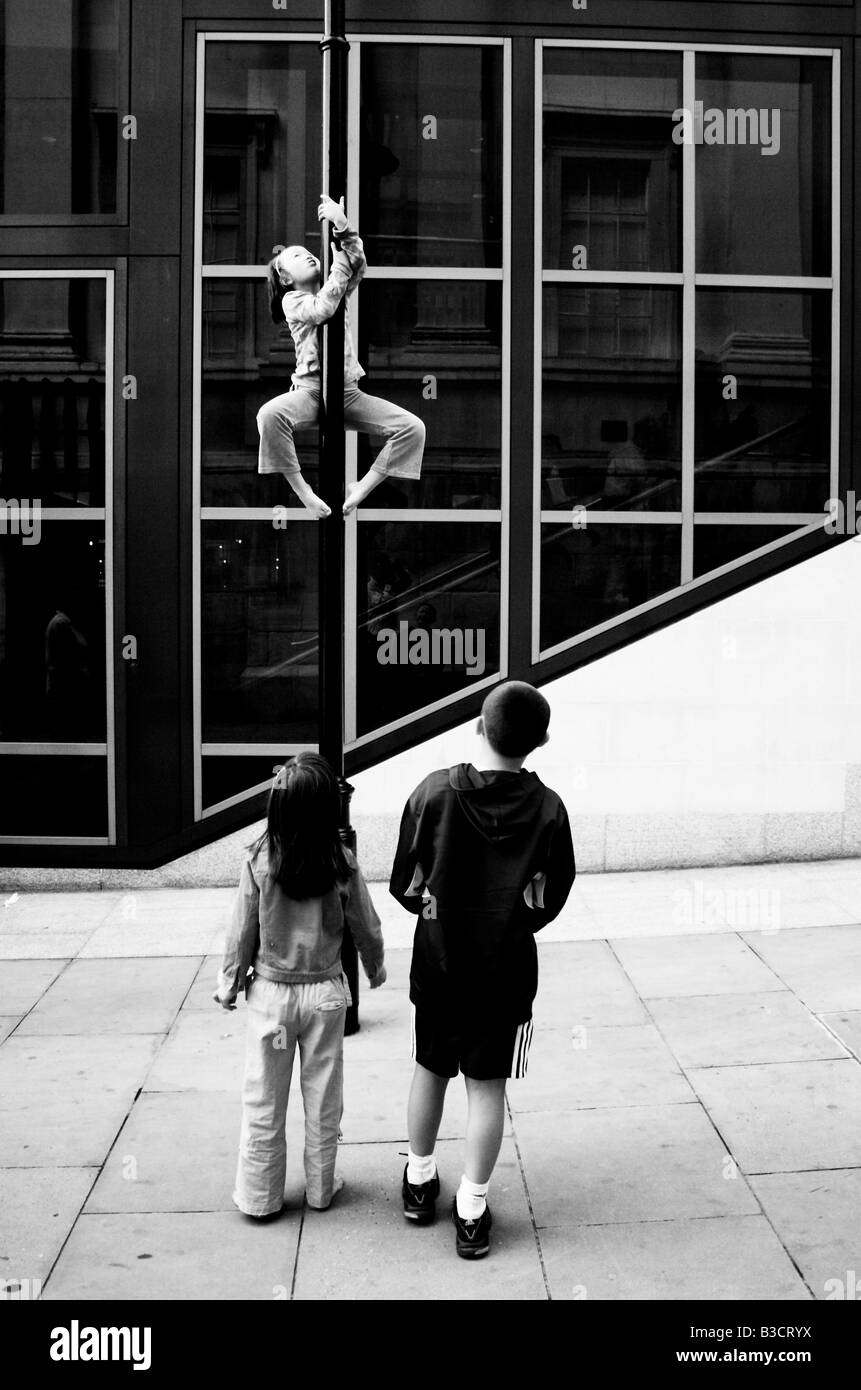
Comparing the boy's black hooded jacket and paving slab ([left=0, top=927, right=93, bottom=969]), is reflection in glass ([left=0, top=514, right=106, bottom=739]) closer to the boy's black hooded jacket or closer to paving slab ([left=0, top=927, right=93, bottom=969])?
paving slab ([left=0, top=927, right=93, bottom=969])

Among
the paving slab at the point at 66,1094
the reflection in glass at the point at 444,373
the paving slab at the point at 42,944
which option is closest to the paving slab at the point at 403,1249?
the paving slab at the point at 66,1094

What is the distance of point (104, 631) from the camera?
9.30 metres

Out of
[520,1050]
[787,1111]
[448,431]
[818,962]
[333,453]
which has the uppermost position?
[448,431]

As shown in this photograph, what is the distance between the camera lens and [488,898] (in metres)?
4.17

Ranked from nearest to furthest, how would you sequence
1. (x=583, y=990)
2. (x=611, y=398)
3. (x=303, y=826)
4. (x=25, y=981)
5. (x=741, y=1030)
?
1. (x=303, y=826)
2. (x=741, y=1030)
3. (x=583, y=990)
4. (x=25, y=981)
5. (x=611, y=398)

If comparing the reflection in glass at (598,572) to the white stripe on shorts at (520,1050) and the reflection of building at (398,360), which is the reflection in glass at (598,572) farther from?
the white stripe on shorts at (520,1050)

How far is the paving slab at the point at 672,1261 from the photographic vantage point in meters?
3.92

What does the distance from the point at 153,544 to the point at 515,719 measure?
18.7 ft

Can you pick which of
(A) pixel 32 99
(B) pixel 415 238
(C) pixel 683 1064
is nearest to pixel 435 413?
(B) pixel 415 238

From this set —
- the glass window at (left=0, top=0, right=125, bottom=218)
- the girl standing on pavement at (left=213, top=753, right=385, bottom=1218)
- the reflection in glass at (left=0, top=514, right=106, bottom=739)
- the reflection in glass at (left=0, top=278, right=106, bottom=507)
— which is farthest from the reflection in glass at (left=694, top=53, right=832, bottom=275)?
the girl standing on pavement at (left=213, top=753, right=385, bottom=1218)

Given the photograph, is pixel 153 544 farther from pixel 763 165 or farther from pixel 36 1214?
pixel 36 1214

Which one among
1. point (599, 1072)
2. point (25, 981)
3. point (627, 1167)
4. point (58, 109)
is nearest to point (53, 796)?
point (25, 981)
